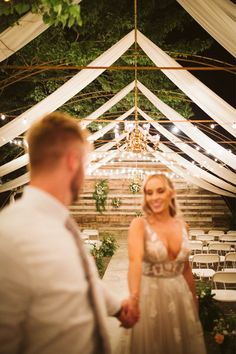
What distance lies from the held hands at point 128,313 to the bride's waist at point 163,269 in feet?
1.02

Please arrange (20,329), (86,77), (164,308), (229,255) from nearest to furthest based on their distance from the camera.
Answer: (20,329)
(164,308)
(86,77)
(229,255)

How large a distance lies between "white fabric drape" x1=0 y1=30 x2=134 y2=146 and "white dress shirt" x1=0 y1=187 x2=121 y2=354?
4.08 m

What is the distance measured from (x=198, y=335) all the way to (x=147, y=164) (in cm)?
1501

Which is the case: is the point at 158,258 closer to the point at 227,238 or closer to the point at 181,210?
the point at 227,238

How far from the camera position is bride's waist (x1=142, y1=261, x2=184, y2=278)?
224 centimetres

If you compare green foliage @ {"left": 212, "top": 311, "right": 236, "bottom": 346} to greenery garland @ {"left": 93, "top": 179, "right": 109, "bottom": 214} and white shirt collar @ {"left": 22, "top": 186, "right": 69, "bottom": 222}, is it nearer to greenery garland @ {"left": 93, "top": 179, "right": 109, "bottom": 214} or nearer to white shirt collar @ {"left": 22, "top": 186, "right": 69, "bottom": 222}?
white shirt collar @ {"left": 22, "top": 186, "right": 69, "bottom": 222}

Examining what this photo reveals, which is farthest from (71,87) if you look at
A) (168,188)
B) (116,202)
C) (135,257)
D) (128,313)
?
(116,202)

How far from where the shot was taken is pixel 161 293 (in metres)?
2.23

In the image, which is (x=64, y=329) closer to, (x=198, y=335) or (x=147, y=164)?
(x=198, y=335)

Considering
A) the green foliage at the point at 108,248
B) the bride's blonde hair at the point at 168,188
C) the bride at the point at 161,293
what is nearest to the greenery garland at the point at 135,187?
the green foliage at the point at 108,248

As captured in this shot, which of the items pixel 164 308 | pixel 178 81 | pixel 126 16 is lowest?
pixel 164 308

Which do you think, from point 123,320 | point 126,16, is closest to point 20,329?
point 123,320

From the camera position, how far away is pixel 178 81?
5082mm

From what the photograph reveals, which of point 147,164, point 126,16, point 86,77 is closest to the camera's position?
point 86,77
